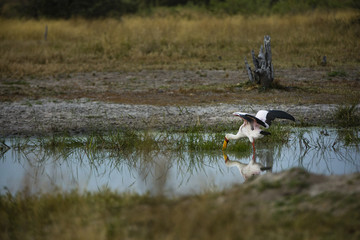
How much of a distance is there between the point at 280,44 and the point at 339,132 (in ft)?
33.4

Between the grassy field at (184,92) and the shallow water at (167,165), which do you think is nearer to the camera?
the grassy field at (184,92)

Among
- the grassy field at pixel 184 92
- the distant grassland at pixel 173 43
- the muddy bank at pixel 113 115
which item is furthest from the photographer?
the distant grassland at pixel 173 43

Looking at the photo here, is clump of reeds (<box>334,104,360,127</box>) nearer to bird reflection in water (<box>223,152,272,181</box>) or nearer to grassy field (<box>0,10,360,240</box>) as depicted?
grassy field (<box>0,10,360,240</box>)

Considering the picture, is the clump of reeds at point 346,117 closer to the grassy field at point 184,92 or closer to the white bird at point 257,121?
the grassy field at point 184,92

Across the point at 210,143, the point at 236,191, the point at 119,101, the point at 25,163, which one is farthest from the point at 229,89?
the point at 236,191

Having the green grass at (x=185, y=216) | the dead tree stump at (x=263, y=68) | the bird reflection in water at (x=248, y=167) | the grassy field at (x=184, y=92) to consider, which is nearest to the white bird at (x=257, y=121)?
the bird reflection in water at (x=248, y=167)

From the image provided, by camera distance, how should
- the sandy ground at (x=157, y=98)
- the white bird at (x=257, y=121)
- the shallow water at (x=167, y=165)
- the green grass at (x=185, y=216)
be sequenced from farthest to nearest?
the sandy ground at (x=157, y=98), the white bird at (x=257, y=121), the shallow water at (x=167, y=165), the green grass at (x=185, y=216)

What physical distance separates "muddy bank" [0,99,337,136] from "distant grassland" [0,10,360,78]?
4.68 m

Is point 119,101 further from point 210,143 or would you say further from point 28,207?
point 28,207

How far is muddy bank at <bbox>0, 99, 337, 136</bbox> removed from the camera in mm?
9133

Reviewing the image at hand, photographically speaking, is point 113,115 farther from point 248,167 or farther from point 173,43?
point 173,43

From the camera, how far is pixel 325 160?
7008 millimetres

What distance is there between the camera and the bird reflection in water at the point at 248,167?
21.0 feet

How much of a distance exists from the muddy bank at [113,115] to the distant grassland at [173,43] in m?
4.68
